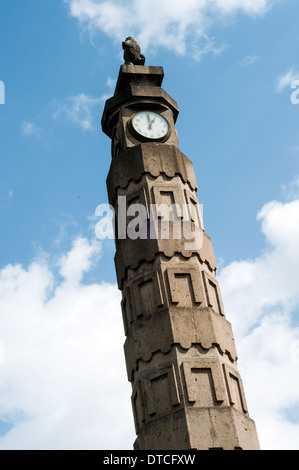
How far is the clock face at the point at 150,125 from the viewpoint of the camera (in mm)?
20156

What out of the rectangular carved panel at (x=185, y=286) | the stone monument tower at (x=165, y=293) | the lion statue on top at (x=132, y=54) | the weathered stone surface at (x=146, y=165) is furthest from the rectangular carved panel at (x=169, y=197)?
the lion statue on top at (x=132, y=54)

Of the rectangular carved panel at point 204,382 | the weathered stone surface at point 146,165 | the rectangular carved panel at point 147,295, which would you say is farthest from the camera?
the weathered stone surface at point 146,165

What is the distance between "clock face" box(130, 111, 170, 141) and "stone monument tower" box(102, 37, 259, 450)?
28 mm

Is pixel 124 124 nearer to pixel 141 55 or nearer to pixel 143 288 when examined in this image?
pixel 141 55

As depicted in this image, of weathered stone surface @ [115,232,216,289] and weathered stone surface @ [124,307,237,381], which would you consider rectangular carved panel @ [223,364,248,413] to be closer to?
weathered stone surface @ [124,307,237,381]

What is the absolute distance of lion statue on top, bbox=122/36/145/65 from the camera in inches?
867

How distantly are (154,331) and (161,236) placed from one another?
2482 millimetres

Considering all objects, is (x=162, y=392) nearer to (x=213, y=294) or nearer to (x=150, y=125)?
(x=213, y=294)

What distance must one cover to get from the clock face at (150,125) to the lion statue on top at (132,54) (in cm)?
229

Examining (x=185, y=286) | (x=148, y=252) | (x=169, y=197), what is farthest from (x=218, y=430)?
(x=169, y=197)

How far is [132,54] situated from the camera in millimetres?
22047

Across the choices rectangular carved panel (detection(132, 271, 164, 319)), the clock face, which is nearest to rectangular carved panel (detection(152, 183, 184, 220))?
rectangular carved panel (detection(132, 271, 164, 319))

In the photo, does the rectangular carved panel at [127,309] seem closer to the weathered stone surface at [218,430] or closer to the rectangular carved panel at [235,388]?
the rectangular carved panel at [235,388]

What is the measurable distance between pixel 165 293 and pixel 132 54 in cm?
854
